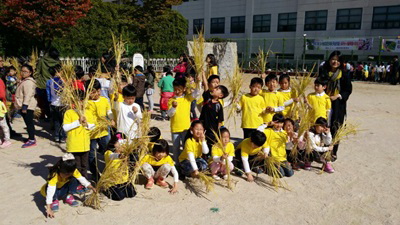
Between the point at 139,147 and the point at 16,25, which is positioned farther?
the point at 16,25

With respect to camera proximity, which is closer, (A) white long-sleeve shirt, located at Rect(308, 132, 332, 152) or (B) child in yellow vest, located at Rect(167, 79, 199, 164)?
(B) child in yellow vest, located at Rect(167, 79, 199, 164)

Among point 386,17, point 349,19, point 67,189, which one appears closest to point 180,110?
point 67,189

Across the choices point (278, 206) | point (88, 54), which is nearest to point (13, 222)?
point (278, 206)

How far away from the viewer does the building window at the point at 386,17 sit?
2344 centimetres

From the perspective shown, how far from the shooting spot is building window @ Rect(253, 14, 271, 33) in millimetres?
29969

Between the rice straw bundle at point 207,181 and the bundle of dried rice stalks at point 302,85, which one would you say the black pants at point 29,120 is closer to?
the rice straw bundle at point 207,181

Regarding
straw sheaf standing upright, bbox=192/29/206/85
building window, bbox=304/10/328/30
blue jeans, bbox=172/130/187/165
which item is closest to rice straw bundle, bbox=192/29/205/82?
straw sheaf standing upright, bbox=192/29/206/85

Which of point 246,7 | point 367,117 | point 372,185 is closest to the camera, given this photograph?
point 372,185

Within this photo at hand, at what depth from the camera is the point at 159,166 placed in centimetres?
455

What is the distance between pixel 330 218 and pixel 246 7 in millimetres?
29754

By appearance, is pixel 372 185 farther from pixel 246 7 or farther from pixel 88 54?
pixel 246 7

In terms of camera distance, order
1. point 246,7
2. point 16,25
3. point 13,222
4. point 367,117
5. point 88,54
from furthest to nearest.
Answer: point 246,7
point 88,54
point 16,25
point 367,117
point 13,222

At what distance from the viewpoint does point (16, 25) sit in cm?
1427

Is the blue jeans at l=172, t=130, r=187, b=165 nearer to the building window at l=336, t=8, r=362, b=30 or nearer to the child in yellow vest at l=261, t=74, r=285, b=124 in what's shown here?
the child in yellow vest at l=261, t=74, r=285, b=124
